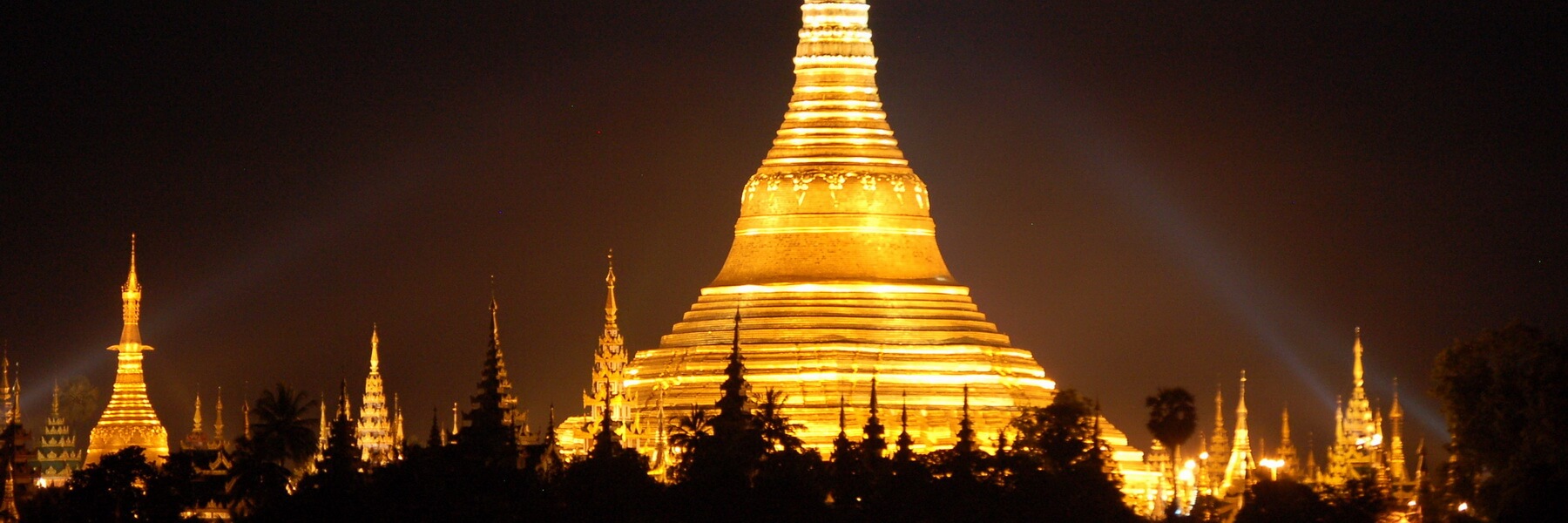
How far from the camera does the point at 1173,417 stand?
208 ft

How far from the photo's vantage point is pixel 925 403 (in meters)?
69.0

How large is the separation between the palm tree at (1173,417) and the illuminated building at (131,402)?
67.1 feet

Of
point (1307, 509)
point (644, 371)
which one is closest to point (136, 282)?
point (644, 371)

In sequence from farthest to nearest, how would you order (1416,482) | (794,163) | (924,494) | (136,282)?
(136,282) < (794,163) < (1416,482) < (924,494)

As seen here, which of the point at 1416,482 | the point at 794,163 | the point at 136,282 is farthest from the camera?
the point at 136,282

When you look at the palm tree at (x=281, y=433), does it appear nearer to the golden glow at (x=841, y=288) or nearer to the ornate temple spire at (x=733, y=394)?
the ornate temple spire at (x=733, y=394)

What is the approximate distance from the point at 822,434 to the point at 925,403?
1.61 meters

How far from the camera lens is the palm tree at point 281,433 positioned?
2303 inches

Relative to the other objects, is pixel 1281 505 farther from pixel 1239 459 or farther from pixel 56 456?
pixel 56 456

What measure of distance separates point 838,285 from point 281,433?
43.7 ft

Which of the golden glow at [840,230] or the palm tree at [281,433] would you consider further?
the golden glow at [840,230]

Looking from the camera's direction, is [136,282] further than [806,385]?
Yes

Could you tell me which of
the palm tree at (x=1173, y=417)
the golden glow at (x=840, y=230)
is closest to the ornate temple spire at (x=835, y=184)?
the golden glow at (x=840, y=230)

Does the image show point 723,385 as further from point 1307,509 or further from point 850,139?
point 850,139
